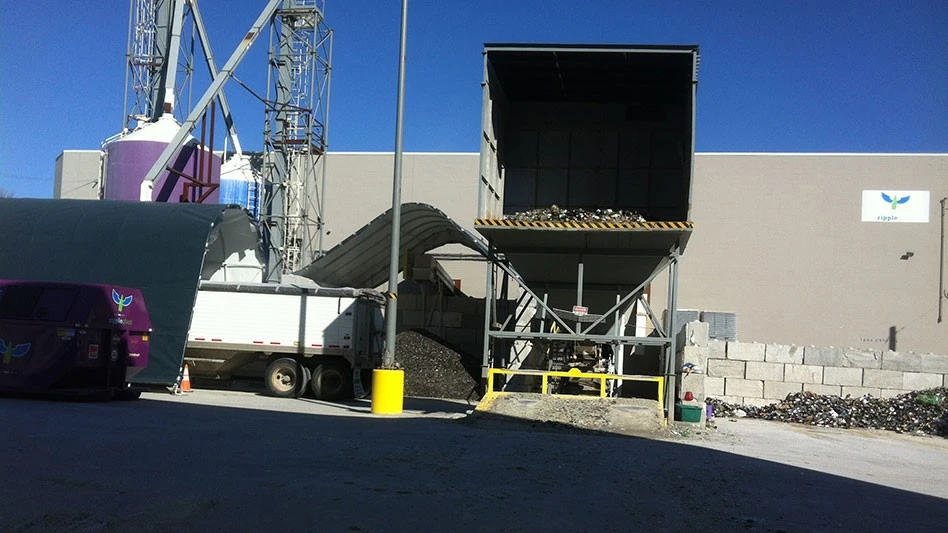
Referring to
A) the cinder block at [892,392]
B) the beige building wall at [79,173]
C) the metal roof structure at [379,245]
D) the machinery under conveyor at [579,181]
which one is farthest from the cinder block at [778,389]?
the beige building wall at [79,173]

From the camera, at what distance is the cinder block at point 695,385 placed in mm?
18406

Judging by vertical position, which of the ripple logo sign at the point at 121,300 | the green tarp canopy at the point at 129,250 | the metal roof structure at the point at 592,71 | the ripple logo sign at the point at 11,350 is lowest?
the ripple logo sign at the point at 11,350

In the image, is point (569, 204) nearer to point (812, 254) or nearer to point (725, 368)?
point (725, 368)

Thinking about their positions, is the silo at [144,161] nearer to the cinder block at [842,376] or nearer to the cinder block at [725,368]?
the cinder block at [725,368]

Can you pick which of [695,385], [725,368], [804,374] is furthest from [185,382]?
[804,374]

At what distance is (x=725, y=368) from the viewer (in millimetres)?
22500

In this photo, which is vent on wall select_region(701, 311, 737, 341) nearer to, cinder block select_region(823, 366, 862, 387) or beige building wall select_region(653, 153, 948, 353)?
beige building wall select_region(653, 153, 948, 353)

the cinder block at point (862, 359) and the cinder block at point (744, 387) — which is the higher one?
the cinder block at point (862, 359)

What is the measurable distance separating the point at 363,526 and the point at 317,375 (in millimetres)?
15261

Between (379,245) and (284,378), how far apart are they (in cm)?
580

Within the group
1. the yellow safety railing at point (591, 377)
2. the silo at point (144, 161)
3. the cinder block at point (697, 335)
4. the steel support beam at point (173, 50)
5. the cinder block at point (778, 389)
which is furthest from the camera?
the steel support beam at point (173, 50)

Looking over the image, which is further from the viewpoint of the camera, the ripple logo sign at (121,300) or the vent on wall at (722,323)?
the vent on wall at (722,323)

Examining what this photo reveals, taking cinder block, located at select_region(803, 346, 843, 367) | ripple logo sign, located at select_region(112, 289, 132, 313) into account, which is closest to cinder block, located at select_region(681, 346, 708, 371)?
cinder block, located at select_region(803, 346, 843, 367)

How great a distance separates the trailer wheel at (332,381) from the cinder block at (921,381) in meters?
13.9
